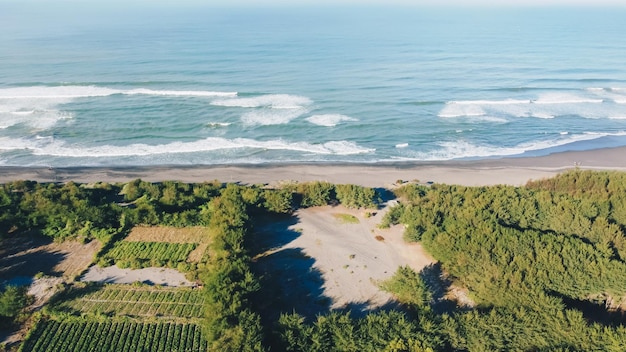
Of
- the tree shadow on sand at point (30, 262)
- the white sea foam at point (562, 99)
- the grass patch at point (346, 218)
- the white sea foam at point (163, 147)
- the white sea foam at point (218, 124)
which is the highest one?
the white sea foam at point (562, 99)

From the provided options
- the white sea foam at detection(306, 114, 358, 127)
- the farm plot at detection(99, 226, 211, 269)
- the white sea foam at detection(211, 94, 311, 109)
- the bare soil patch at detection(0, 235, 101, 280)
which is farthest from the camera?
the white sea foam at detection(211, 94, 311, 109)

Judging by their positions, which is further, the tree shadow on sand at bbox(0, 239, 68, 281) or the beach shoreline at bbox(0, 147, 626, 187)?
the beach shoreline at bbox(0, 147, 626, 187)

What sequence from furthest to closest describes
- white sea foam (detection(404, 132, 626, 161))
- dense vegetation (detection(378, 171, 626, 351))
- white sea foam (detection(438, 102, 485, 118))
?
white sea foam (detection(438, 102, 485, 118)) < white sea foam (detection(404, 132, 626, 161)) < dense vegetation (detection(378, 171, 626, 351))

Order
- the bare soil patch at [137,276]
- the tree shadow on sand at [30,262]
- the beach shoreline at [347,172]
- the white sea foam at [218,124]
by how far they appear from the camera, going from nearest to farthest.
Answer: the bare soil patch at [137,276]
the tree shadow on sand at [30,262]
the beach shoreline at [347,172]
the white sea foam at [218,124]

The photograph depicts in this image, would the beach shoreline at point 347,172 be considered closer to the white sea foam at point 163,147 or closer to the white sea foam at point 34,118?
the white sea foam at point 163,147

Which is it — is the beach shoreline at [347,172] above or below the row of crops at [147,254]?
above

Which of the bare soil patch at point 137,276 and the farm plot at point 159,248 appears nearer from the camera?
the bare soil patch at point 137,276

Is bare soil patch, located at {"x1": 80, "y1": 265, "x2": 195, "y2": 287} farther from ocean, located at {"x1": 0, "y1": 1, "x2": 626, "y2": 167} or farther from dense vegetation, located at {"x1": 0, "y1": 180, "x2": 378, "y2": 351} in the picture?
ocean, located at {"x1": 0, "y1": 1, "x2": 626, "y2": 167}

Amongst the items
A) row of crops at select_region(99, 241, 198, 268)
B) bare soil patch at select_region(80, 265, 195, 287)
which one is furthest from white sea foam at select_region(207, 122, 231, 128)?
bare soil patch at select_region(80, 265, 195, 287)

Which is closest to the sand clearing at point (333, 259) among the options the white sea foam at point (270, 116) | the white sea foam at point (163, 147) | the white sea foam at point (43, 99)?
the white sea foam at point (163, 147)
